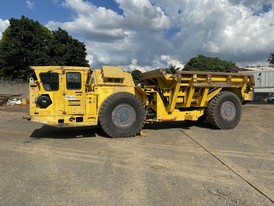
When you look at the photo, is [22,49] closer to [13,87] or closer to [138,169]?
[13,87]

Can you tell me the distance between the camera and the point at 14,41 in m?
38.2

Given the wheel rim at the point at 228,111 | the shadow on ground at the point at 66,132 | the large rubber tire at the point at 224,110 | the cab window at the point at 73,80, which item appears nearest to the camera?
the cab window at the point at 73,80

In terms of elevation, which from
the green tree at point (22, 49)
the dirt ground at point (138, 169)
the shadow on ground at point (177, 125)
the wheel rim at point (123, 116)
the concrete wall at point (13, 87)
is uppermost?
the green tree at point (22, 49)

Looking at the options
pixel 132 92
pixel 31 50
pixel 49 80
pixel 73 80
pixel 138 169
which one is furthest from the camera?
pixel 31 50

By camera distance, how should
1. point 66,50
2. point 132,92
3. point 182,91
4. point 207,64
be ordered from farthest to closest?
point 207,64 < point 66,50 < point 182,91 < point 132,92

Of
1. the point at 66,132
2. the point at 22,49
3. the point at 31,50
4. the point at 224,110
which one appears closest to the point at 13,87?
the point at 22,49

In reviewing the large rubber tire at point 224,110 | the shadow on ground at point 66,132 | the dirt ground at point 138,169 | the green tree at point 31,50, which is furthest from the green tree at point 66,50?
the large rubber tire at point 224,110

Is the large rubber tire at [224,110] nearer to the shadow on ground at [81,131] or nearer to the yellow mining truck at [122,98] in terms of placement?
the yellow mining truck at [122,98]

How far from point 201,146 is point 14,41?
112 ft

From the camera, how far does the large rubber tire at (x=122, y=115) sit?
10000 mm

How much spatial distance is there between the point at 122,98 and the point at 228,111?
4.18 m

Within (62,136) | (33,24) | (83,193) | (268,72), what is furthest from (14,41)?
(83,193)

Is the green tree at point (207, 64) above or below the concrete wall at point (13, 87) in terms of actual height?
above

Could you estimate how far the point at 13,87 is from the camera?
31016mm
